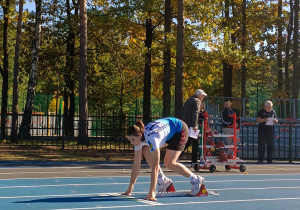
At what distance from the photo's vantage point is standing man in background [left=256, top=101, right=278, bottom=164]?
57.8 ft

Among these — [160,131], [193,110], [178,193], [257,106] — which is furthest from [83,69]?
[160,131]

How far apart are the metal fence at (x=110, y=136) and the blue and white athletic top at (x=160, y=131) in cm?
1125

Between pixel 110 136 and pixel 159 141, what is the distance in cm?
1418

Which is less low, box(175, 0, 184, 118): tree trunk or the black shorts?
box(175, 0, 184, 118): tree trunk

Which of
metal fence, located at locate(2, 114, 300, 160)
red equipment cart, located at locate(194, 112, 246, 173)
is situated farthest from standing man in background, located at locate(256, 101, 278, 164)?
red equipment cart, located at locate(194, 112, 246, 173)

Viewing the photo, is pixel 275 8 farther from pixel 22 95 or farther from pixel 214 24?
pixel 22 95

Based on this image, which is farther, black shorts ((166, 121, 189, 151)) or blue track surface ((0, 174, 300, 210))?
black shorts ((166, 121, 189, 151))

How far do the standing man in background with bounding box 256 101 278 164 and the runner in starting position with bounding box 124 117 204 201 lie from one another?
8993 mm

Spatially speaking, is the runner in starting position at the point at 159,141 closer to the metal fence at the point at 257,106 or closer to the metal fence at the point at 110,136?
the metal fence at the point at 110,136

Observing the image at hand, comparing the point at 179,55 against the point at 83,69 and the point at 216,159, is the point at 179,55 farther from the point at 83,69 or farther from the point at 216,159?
the point at 216,159

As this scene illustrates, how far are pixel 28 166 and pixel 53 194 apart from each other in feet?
22.0

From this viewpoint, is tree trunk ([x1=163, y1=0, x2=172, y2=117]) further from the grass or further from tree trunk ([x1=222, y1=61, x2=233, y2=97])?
the grass

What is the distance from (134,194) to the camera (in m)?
9.62

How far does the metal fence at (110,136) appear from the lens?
20.8 metres
